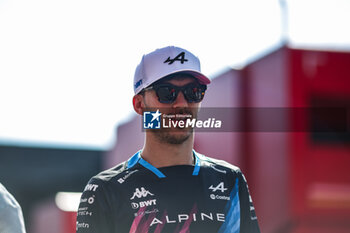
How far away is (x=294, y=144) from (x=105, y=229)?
7.89 metres

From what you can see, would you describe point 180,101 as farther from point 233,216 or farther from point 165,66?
point 233,216

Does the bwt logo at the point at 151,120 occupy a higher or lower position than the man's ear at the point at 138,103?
lower

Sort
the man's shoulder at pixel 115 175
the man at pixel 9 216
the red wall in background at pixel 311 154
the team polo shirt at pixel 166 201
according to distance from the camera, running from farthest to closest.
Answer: the red wall in background at pixel 311 154, the man's shoulder at pixel 115 175, the team polo shirt at pixel 166 201, the man at pixel 9 216

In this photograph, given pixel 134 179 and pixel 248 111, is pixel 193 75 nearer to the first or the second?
pixel 134 179

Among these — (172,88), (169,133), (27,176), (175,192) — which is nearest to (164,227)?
(175,192)

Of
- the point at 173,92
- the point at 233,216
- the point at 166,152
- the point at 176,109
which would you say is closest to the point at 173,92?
the point at 173,92

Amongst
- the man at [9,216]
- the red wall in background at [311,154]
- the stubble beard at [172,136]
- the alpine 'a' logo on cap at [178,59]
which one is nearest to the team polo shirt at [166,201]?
the stubble beard at [172,136]

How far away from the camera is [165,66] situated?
2.75m

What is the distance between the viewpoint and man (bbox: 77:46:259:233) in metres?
2.60

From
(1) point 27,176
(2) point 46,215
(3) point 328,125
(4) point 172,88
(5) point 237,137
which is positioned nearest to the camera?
(4) point 172,88

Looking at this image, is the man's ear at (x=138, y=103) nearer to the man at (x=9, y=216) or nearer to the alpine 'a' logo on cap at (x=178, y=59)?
the alpine 'a' logo on cap at (x=178, y=59)

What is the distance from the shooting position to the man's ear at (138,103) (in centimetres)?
285

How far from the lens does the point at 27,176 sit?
24375 millimetres

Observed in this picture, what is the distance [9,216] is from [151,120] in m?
0.92
